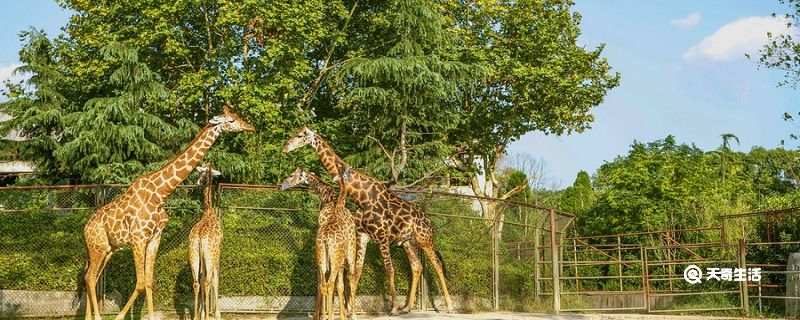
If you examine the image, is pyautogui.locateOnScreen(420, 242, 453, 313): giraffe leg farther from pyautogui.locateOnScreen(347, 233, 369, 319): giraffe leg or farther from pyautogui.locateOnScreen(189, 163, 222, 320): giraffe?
pyautogui.locateOnScreen(189, 163, 222, 320): giraffe

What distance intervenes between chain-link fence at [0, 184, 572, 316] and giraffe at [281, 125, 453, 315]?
38.8 inches

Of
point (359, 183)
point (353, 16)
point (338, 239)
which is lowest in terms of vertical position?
point (338, 239)

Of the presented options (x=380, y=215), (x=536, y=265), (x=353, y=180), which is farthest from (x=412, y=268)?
(x=536, y=265)

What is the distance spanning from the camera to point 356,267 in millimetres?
15305

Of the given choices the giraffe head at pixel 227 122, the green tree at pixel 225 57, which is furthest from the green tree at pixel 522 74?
the giraffe head at pixel 227 122

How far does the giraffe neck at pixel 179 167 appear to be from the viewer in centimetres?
1438

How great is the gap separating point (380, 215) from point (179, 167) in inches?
135

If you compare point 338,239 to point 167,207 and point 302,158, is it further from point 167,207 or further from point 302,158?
point 302,158

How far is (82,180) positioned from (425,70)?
345 inches

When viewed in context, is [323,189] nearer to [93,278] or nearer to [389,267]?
[389,267]

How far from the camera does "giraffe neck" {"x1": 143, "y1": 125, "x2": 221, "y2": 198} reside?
14383mm

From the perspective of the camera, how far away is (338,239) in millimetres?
13992

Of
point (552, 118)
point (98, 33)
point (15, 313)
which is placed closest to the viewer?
point (15, 313)

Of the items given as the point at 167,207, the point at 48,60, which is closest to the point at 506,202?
the point at 167,207
